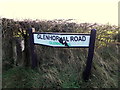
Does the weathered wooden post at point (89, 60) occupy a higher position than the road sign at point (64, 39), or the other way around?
the road sign at point (64, 39)

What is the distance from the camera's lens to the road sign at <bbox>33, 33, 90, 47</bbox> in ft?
9.93

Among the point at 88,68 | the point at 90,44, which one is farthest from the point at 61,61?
the point at 90,44

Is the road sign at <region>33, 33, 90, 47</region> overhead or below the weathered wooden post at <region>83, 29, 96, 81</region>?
overhead

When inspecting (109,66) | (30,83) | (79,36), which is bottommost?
(30,83)

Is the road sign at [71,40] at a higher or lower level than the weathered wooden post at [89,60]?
higher

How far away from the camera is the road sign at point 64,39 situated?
3025 mm

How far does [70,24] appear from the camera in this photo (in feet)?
11.9

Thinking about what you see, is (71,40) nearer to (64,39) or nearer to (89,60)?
(64,39)

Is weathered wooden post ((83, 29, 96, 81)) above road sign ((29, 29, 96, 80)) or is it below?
Result: below

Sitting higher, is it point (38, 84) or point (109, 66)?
point (109, 66)

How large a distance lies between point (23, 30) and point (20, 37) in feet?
0.92

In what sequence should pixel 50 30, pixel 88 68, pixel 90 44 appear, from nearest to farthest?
pixel 90 44
pixel 88 68
pixel 50 30

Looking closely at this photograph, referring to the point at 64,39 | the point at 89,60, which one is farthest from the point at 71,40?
the point at 89,60

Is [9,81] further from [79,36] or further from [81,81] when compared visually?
[79,36]
